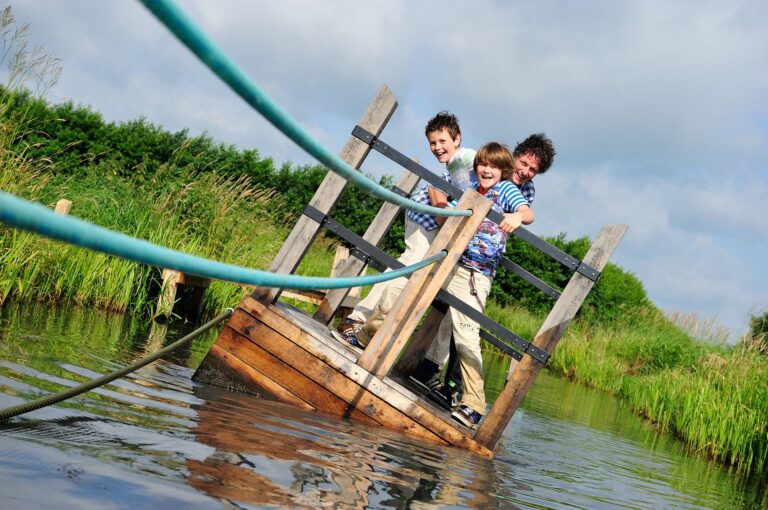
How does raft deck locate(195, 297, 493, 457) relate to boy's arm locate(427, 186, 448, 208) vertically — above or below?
below

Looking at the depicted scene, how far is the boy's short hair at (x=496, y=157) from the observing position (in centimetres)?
481

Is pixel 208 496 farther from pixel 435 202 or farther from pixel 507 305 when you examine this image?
pixel 507 305

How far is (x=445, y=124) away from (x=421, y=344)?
64.5 inches

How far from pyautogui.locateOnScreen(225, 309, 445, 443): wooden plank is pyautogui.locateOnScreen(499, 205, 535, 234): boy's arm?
1172mm

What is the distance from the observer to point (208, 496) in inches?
93.8

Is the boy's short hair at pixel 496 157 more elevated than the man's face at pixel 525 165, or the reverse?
the man's face at pixel 525 165

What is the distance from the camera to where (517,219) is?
Answer: 15.0ft

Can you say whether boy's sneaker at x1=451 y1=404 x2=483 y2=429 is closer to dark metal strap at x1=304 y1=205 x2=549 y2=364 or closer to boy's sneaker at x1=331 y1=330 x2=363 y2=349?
dark metal strap at x1=304 y1=205 x2=549 y2=364

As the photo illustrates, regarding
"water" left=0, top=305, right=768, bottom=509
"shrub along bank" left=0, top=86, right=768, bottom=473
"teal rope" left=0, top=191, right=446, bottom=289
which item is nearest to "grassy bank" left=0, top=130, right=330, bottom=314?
"shrub along bank" left=0, top=86, right=768, bottom=473

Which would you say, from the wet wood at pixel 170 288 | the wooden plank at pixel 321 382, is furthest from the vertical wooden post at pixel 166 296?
the wooden plank at pixel 321 382

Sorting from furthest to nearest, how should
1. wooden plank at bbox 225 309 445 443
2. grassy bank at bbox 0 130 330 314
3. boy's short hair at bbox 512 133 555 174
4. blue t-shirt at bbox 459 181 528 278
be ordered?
grassy bank at bbox 0 130 330 314
boy's short hair at bbox 512 133 555 174
blue t-shirt at bbox 459 181 528 278
wooden plank at bbox 225 309 445 443

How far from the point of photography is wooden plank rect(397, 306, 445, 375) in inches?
232

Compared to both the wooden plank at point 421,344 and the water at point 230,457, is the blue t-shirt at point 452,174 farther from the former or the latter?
the water at point 230,457

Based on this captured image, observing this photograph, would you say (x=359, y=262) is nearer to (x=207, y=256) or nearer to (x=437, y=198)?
(x=437, y=198)
